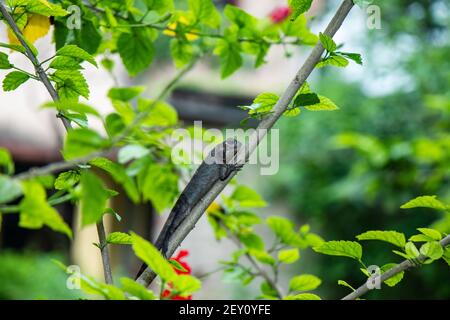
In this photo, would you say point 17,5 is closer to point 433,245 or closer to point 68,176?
point 68,176

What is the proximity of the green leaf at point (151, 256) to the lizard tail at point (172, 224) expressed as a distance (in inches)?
5.7

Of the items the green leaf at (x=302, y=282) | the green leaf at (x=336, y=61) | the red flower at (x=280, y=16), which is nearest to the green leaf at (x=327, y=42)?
the green leaf at (x=336, y=61)

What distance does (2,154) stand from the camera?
43 centimetres

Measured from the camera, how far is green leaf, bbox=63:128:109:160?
0.43 m

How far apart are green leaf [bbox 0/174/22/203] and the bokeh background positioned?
260 cm

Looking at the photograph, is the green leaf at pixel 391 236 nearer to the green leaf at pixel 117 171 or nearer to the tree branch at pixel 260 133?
the tree branch at pixel 260 133

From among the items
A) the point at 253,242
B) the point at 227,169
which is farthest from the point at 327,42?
the point at 253,242

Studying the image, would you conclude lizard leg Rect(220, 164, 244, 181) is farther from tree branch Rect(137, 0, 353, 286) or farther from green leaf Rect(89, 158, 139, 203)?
green leaf Rect(89, 158, 139, 203)

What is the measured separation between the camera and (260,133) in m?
0.62

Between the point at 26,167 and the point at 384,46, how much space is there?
99.0 inches

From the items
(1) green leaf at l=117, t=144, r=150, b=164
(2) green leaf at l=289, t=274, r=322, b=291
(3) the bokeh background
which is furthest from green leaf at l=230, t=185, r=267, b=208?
(3) the bokeh background

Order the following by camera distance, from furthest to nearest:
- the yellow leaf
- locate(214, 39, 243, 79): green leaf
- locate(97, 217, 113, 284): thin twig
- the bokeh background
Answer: the bokeh background, locate(214, 39, 243, 79): green leaf, the yellow leaf, locate(97, 217, 113, 284): thin twig

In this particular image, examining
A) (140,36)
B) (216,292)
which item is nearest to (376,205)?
(216,292)

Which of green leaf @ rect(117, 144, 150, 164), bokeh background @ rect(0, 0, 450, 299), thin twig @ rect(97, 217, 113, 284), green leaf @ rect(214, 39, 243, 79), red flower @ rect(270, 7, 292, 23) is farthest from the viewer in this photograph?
bokeh background @ rect(0, 0, 450, 299)
